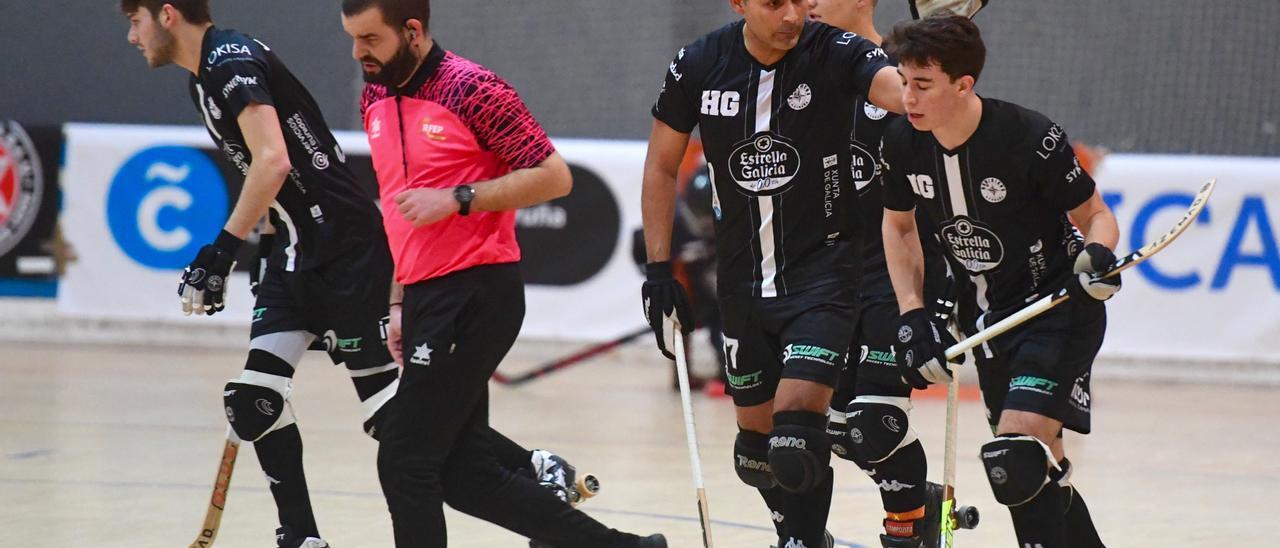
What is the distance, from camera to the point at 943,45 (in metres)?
4.34

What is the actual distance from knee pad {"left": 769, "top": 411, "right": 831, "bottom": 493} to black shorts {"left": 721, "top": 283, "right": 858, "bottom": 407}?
0.12 m

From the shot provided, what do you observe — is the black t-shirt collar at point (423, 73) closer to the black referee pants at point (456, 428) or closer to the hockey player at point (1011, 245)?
the black referee pants at point (456, 428)

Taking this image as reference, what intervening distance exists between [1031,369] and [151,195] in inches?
354

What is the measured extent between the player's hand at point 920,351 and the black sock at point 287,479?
197cm

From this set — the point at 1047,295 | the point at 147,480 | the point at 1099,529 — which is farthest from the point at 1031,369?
the point at 147,480

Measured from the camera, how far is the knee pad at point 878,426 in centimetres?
511

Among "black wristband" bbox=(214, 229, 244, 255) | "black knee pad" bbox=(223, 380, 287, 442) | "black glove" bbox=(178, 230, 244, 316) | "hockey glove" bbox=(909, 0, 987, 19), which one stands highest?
"hockey glove" bbox=(909, 0, 987, 19)

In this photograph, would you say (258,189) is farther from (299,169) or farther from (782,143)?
(782,143)

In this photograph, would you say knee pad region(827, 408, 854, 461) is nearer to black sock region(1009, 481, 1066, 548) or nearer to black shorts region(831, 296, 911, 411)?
black shorts region(831, 296, 911, 411)

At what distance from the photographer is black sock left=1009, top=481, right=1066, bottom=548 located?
173 inches

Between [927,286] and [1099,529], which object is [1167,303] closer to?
[1099,529]

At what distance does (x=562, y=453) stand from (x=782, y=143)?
11.6 ft

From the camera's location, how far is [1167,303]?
11133 millimetres

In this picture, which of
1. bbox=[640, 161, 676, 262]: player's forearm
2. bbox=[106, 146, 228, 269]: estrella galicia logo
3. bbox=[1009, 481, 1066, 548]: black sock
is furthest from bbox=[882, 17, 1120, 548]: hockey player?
bbox=[106, 146, 228, 269]: estrella galicia logo
